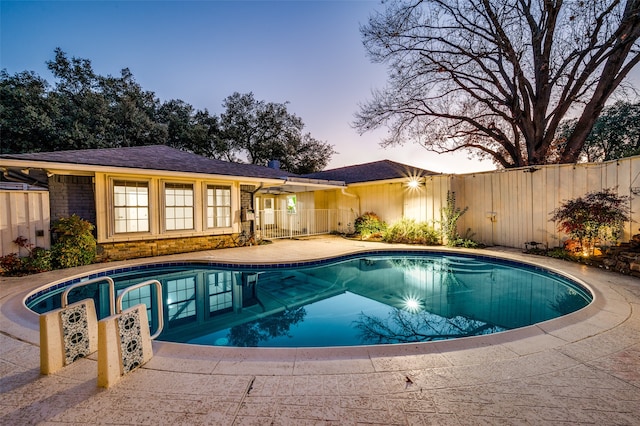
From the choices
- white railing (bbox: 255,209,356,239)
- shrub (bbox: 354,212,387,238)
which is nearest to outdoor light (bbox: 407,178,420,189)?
shrub (bbox: 354,212,387,238)

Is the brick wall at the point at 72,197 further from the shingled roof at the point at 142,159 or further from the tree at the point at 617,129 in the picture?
the tree at the point at 617,129

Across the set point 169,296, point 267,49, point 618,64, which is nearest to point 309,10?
point 267,49

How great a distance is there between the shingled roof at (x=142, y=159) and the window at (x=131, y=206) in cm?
69

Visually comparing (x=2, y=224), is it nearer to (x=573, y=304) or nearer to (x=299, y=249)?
(x=299, y=249)

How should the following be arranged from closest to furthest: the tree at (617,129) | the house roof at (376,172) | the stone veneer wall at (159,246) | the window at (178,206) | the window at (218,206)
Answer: the stone veneer wall at (159,246)
the window at (178,206)
the window at (218,206)
the house roof at (376,172)
the tree at (617,129)

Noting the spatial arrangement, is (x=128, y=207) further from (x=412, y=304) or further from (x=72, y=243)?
(x=412, y=304)

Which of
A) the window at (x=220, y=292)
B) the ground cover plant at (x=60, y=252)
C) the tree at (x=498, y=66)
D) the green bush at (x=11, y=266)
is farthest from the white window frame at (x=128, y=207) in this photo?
the tree at (x=498, y=66)

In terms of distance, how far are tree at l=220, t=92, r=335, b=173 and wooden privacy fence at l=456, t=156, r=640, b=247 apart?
16.2 metres

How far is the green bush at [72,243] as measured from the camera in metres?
6.25

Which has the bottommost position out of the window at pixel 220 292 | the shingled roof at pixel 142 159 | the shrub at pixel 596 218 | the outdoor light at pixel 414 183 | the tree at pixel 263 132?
the window at pixel 220 292

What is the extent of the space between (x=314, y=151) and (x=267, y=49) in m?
13.8

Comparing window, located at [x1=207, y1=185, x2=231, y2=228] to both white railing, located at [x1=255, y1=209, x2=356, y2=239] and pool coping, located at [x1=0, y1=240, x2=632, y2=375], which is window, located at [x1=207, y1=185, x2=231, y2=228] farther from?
pool coping, located at [x1=0, y1=240, x2=632, y2=375]

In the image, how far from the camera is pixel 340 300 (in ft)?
17.0

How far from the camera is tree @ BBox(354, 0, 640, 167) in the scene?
8953 mm
